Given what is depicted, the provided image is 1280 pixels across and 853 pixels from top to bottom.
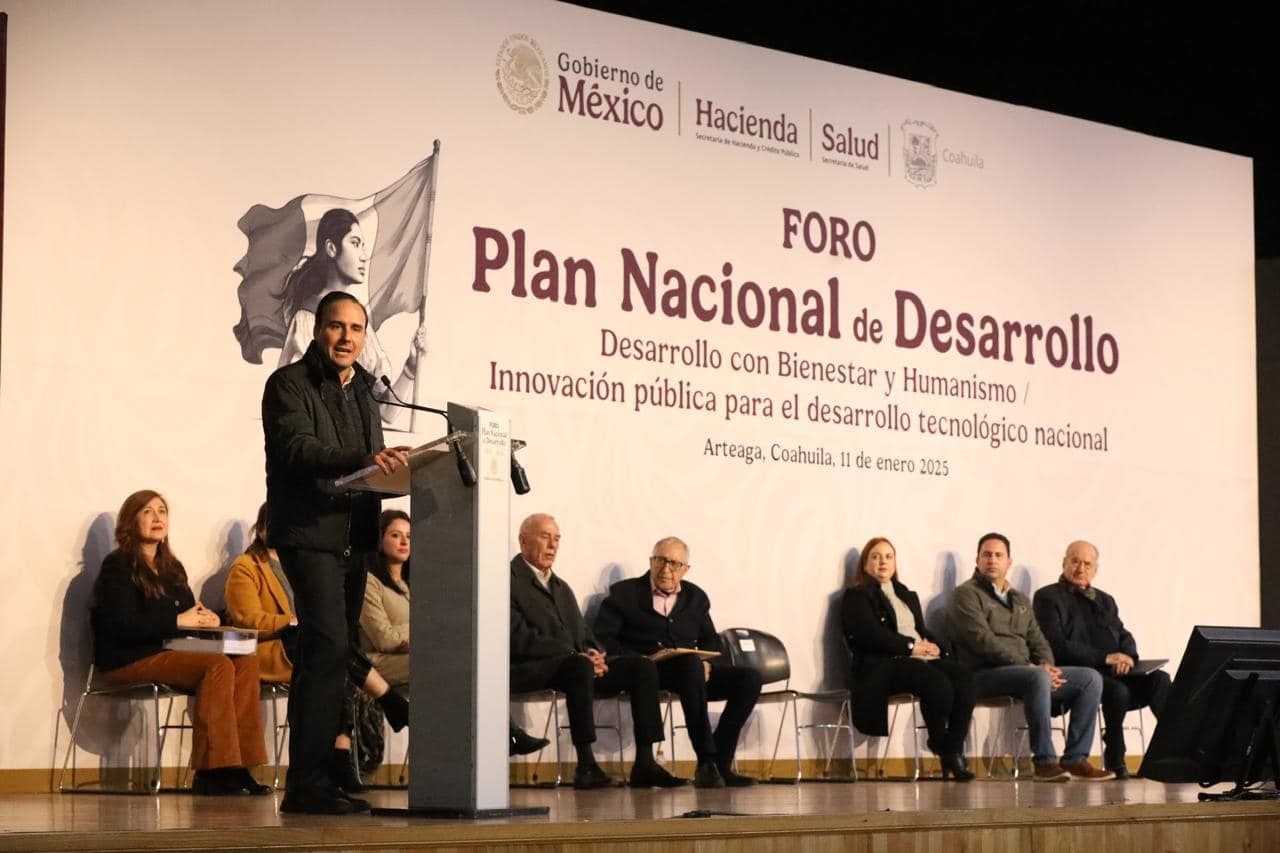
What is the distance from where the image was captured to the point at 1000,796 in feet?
19.5

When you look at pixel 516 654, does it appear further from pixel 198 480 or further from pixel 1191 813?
pixel 1191 813

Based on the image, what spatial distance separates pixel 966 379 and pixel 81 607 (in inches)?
178

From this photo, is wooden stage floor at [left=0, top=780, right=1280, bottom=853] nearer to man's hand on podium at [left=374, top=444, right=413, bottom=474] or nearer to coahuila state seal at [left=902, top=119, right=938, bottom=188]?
man's hand on podium at [left=374, top=444, right=413, bottom=474]

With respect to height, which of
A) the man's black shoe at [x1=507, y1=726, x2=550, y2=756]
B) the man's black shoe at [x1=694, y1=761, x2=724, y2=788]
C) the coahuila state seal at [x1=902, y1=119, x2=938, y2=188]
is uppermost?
the coahuila state seal at [x1=902, y1=119, x2=938, y2=188]

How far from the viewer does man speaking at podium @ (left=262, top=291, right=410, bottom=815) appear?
416 cm

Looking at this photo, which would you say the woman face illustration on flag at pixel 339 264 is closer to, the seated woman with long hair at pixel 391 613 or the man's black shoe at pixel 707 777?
the seated woman with long hair at pixel 391 613

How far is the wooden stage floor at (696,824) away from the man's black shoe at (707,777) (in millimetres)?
755

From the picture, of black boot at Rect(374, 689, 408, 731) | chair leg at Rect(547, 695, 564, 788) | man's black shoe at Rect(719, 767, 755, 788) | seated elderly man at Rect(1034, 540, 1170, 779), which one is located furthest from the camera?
seated elderly man at Rect(1034, 540, 1170, 779)

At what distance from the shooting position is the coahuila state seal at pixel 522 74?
7.64m

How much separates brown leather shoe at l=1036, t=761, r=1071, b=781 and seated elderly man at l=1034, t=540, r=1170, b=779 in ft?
1.60

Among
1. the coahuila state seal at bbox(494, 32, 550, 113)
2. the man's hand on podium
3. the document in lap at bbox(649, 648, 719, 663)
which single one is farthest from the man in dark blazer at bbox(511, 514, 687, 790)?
→ the man's hand on podium

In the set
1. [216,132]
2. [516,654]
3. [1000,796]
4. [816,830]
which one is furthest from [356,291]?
[816,830]

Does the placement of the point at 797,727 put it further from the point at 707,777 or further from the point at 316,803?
the point at 316,803

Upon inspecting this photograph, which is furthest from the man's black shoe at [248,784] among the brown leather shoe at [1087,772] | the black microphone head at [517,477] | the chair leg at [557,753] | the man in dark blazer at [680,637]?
the brown leather shoe at [1087,772]
